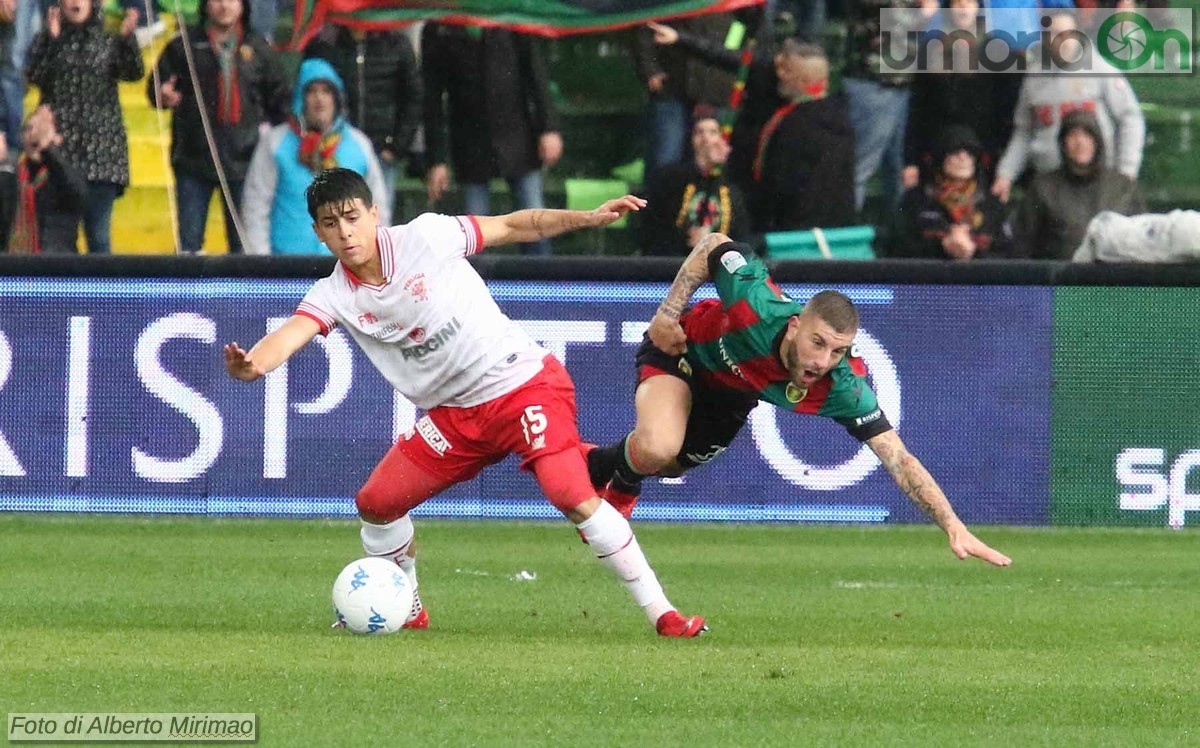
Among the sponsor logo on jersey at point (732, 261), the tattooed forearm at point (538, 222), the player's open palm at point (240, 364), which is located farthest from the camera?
the sponsor logo on jersey at point (732, 261)

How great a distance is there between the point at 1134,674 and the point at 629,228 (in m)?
7.25

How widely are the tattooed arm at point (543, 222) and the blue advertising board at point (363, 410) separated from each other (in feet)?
14.5

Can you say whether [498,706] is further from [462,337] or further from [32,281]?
[32,281]

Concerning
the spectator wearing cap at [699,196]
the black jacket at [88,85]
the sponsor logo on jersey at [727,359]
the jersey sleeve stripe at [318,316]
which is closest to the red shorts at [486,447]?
the jersey sleeve stripe at [318,316]

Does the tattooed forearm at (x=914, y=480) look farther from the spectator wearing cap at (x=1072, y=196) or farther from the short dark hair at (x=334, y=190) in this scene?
the spectator wearing cap at (x=1072, y=196)

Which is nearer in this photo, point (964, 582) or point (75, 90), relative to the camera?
point (964, 582)

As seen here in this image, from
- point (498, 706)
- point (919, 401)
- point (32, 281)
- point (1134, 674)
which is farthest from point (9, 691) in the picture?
point (919, 401)

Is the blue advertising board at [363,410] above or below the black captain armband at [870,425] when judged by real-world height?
below

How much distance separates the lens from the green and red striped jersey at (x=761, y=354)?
27.9ft

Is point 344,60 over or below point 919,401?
over

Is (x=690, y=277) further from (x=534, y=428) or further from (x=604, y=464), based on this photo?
(x=604, y=464)

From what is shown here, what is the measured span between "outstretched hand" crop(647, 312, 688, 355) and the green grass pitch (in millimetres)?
1132

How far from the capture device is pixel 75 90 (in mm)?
13336

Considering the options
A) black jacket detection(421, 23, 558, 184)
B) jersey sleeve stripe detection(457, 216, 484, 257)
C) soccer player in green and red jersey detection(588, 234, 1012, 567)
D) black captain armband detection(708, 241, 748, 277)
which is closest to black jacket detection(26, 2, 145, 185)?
black jacket detection(421, 23, 558, 184)
